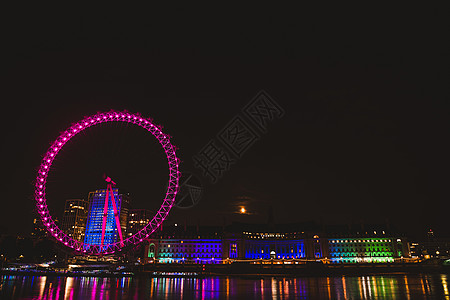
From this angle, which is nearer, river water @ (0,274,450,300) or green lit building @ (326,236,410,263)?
river water @ (0,274,450,300)

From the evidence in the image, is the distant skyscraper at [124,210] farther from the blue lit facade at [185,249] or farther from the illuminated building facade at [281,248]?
the illuminated building facade at [281,248]

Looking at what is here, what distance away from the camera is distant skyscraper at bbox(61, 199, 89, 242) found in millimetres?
143375

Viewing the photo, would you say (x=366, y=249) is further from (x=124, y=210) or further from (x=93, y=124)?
(x=124, y=210)

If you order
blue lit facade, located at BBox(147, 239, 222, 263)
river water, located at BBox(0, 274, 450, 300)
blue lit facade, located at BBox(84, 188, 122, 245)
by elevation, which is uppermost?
blue lit facade, located at BBox(84, 188, 122, 245)

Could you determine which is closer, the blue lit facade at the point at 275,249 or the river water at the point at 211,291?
the river water at the point at 211,291

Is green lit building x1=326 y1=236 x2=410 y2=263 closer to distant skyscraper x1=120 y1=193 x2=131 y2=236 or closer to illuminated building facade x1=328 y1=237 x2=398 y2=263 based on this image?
illuminated building facade x1=328 y1=237 x2=398 y2=263

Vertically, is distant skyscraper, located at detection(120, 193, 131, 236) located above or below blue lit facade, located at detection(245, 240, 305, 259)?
above

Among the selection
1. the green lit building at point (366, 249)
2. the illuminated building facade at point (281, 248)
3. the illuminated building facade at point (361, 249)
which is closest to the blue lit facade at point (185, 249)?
the illuminated building facade at point (281, 248)

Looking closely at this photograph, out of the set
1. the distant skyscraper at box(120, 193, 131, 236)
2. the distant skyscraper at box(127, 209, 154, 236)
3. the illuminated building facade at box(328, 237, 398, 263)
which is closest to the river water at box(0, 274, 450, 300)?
the illuminated building facade at box(328, 237, 398, 263)

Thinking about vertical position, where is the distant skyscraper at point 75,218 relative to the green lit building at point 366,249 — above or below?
above

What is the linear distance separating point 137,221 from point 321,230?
281ft

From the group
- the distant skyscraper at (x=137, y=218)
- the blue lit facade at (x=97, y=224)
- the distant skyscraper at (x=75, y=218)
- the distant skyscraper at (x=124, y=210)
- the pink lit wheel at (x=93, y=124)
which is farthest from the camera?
the distant skyscraper at (x=137, y=218)

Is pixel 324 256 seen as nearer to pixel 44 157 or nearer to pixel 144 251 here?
pixel 144 251

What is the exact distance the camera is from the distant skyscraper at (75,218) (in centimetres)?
14338
